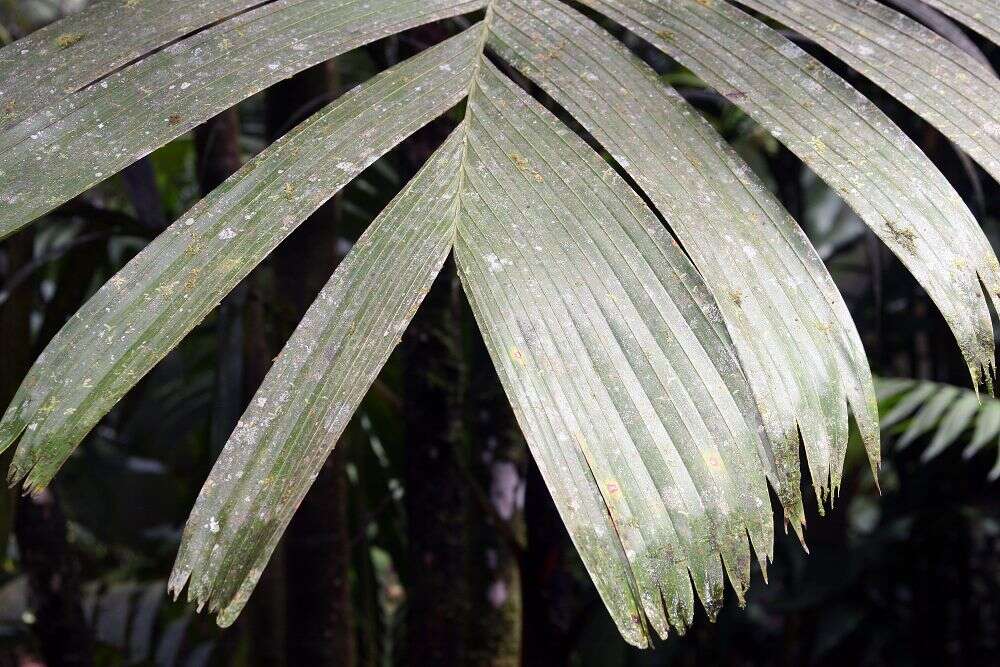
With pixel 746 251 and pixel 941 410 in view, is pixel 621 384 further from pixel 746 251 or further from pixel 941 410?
pixel 941 410

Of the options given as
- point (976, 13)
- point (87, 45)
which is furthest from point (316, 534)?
point (976, 13)

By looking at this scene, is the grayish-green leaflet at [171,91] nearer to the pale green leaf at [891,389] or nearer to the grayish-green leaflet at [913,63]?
the grayish-green leaflet at [913,63]

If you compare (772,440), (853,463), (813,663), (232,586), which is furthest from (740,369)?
(813,663)

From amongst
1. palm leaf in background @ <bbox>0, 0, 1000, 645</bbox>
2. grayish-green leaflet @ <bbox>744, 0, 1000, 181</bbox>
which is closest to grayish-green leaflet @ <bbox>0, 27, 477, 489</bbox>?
palm leaf in background @ <bbox>0, 0, 1000, 645</bbox>

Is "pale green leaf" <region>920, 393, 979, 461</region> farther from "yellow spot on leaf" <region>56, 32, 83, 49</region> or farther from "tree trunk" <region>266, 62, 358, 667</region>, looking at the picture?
"yellow spot on leaf" <region>56, 32, 83, 49</region>

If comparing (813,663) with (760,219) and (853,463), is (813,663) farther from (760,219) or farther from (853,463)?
(760,219)

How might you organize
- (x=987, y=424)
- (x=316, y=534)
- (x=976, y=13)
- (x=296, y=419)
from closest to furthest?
1. (x=296, y=419)
2. (x=976, y=13)
3. (x=316, y=534)
4. (x=987, y=424)
